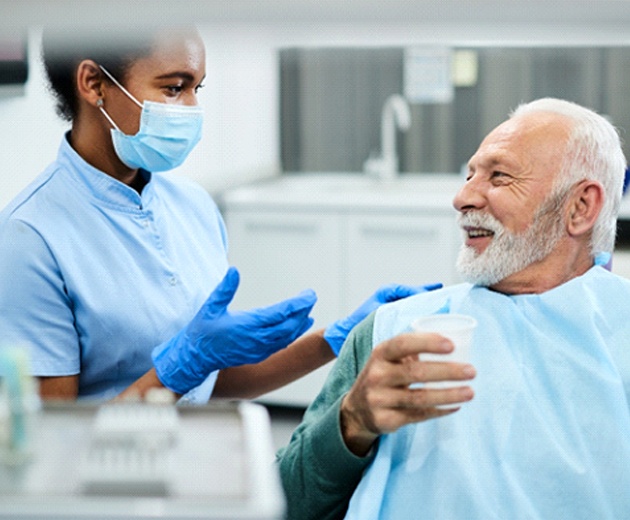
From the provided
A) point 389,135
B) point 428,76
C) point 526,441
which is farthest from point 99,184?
point 428,76

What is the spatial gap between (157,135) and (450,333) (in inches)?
30.2

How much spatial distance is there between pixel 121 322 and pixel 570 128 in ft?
2.93

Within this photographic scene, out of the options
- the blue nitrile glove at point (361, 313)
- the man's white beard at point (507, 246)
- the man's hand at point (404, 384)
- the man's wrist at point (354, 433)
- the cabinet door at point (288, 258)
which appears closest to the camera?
the man's hand at point (404, 384)

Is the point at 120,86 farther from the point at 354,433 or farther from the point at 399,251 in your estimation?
the point at 399,251

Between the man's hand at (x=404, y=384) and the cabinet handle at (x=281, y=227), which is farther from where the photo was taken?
the cabinet handle at (x=281, y=227)

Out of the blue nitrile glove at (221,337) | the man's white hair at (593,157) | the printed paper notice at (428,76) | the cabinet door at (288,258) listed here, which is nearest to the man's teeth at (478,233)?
the man's white hair at (593,157)

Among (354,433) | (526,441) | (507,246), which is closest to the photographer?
(354,433)

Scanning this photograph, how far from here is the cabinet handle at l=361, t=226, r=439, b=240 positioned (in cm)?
369

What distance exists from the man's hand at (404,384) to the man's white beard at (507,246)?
440 mm

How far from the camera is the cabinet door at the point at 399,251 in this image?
3672 mm

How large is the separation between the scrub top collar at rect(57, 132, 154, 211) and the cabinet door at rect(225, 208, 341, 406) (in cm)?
207

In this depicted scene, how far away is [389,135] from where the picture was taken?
13.9ft

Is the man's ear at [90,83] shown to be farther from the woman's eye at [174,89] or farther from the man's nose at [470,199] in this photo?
the man's nose at [470,199]

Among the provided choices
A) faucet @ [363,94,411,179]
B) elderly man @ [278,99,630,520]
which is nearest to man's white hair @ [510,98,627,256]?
elderly man @ [278,99,630,520]
